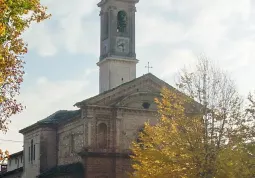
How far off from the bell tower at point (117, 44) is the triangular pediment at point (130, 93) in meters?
11.8

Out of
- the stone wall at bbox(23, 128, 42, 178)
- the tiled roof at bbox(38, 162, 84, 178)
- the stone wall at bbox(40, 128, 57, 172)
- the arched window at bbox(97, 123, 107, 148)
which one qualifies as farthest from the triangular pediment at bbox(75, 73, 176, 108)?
the stone wall at bbox(23, 128, 42, 178)

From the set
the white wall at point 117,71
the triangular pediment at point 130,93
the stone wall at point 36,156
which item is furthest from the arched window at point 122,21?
the stone wall at point 36,156

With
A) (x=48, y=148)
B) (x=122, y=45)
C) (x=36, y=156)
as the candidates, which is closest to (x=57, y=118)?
(x=48, y=148)

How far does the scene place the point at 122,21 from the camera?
66.4m

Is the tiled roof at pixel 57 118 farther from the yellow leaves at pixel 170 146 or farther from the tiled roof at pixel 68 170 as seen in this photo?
the yellow leaves at pixel 170 146

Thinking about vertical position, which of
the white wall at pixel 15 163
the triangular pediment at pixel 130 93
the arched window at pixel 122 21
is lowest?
the white wall at pixel 15 163

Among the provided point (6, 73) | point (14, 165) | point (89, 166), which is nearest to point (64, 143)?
point (89, 166)

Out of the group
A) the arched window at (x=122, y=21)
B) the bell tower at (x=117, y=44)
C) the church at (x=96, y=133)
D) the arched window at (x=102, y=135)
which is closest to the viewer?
the church at (x=96, y=133)

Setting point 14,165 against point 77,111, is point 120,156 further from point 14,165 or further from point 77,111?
point 14,165

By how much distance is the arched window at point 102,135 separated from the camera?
168ft

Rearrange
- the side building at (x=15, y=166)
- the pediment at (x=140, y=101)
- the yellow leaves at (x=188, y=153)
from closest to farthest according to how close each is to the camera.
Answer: the yellow leaves at (x=188, y=153), the pediment at (x=140, y=101), the side building at (x=15, y=166)

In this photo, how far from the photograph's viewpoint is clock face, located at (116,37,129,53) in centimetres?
6550

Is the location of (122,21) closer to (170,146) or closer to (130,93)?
(130,93)

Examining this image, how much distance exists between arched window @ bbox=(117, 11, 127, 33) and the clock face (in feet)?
3.51
